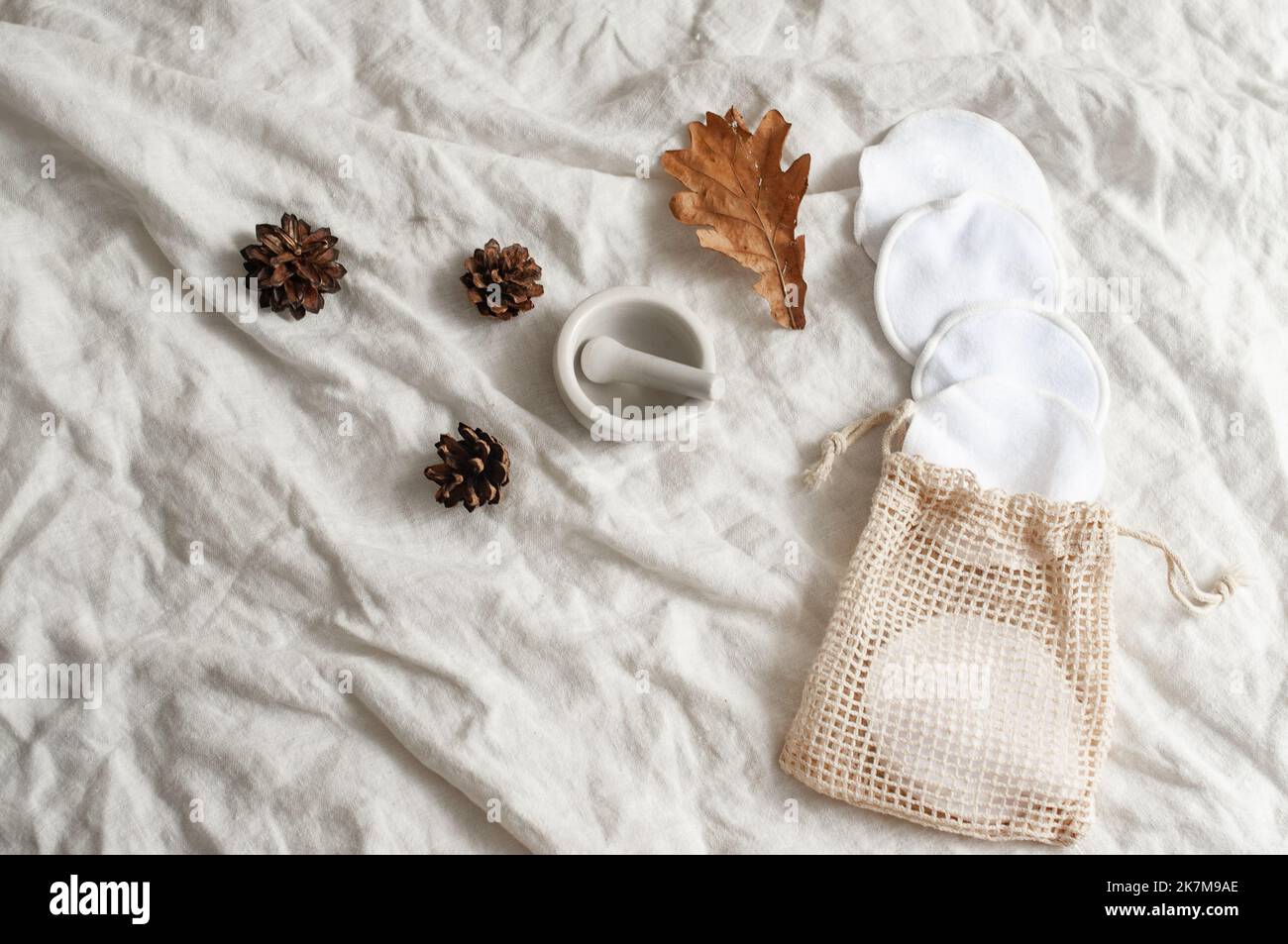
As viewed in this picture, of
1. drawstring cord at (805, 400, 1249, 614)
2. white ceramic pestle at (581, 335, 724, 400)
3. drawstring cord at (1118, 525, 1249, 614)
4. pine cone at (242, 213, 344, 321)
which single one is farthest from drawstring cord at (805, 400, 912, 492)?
pine cone at (242, 213, 344, 321)

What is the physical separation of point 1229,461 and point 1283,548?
91mm

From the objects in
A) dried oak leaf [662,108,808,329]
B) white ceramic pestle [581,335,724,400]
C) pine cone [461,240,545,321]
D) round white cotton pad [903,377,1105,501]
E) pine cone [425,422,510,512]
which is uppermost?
dried oak leaf [662,108,808,329]

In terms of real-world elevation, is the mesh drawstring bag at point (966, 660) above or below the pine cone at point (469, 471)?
below

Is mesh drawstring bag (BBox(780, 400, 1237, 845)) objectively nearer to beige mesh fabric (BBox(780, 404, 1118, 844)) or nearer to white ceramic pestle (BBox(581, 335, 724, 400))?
beige mesh fabric (BBox(780, 404, 1118, 844))

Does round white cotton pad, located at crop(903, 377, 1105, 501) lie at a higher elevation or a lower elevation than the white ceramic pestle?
lower

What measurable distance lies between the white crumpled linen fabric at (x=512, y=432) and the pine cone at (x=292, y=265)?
0.02m

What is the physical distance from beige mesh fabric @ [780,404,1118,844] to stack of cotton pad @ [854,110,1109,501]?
0.14 feet

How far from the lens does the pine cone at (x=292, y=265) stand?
2.93 ft

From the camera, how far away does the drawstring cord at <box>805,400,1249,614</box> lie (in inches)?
35.0

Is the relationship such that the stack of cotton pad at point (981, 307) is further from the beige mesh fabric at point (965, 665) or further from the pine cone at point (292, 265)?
the pine cone at point (292, 265)

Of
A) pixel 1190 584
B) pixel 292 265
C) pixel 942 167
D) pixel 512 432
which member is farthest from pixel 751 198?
pixel 1190 584

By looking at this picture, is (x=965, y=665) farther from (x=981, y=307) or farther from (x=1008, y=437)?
(x=981, y=307)

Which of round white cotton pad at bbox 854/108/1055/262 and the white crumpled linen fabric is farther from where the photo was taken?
round white cotton pad at bbox 854/108/1055/262

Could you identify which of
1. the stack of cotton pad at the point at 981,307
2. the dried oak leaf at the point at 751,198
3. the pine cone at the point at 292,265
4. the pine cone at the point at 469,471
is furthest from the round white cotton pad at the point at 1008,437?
the pine cone at the point at 292,265
